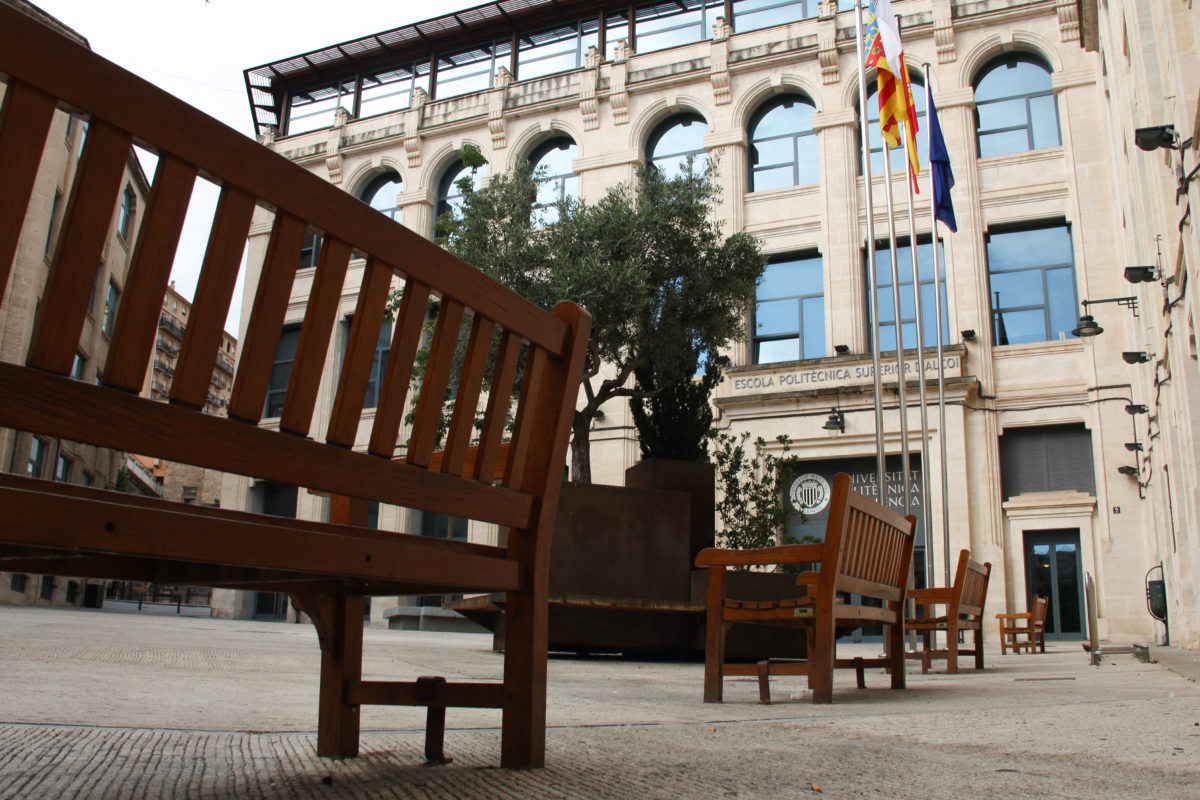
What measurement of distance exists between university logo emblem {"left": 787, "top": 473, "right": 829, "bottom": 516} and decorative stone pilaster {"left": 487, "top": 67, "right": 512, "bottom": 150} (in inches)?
532

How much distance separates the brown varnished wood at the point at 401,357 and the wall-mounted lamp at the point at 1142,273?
1250 centimetres

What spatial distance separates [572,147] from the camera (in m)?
28.0

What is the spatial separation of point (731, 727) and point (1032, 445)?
781 inches

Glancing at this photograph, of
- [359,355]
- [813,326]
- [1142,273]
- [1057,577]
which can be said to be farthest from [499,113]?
[359,355]

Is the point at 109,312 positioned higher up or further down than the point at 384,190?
further down

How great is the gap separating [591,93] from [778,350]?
30.7ft

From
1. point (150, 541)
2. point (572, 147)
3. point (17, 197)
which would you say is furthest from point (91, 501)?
point (572, 147)

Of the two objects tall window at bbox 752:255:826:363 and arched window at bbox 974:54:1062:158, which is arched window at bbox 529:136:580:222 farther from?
arched window at bbox 974:54:1062:158

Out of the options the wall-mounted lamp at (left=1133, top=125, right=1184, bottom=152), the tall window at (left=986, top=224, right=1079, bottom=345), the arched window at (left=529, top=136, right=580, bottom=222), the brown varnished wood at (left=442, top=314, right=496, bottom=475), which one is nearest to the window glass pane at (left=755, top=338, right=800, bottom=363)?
the tall window at (left=986, top=224, right=1079, bottom=345)

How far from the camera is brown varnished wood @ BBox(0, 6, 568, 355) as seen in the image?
3.76 ft

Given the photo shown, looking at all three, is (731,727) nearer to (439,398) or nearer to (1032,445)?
(439,398)

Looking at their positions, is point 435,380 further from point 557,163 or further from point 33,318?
point 557,163

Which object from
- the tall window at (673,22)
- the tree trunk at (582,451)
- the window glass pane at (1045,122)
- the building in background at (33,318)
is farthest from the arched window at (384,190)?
the tree trunk at (582,451)

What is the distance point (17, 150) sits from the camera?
1.13 metres
